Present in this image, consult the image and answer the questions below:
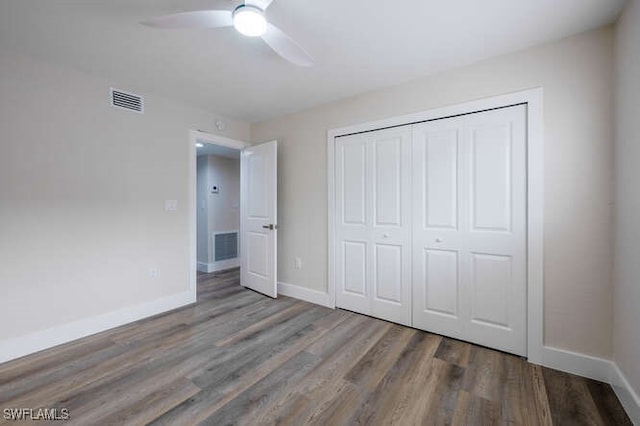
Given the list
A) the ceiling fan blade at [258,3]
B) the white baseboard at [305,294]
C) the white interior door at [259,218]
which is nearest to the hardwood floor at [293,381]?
the white baseboard at [305,294]

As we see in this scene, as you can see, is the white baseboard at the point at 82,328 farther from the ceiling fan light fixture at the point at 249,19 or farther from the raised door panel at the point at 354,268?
the ceiling fan light fixture at the point at 249,19

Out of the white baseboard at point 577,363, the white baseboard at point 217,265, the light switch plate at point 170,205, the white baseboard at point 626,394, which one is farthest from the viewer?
the white baseboard at point 217,265

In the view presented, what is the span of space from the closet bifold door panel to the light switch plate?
73.0 inches

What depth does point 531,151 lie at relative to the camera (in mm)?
2010

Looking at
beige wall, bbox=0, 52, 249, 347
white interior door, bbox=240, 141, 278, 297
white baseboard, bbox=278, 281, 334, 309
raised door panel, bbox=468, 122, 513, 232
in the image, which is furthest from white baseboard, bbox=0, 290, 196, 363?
raised door panel, bbox=468, 122, 513, 232

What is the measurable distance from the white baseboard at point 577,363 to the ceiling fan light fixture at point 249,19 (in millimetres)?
2853

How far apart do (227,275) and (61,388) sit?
2.90 m

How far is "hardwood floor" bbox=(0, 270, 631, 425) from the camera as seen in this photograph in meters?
1.52

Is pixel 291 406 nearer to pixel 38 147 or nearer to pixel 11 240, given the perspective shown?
pixel 11 240

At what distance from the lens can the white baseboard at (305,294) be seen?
3189 millimetres

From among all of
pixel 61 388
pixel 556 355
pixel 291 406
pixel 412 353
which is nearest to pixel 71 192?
pixel 61 388

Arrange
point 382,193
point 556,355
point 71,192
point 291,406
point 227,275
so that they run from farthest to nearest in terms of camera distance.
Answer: point 227,275, point 382,193, point 71,192, point 556,355, point 291,406

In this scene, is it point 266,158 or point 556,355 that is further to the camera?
point 266,158

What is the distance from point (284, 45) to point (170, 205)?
2.25 m
